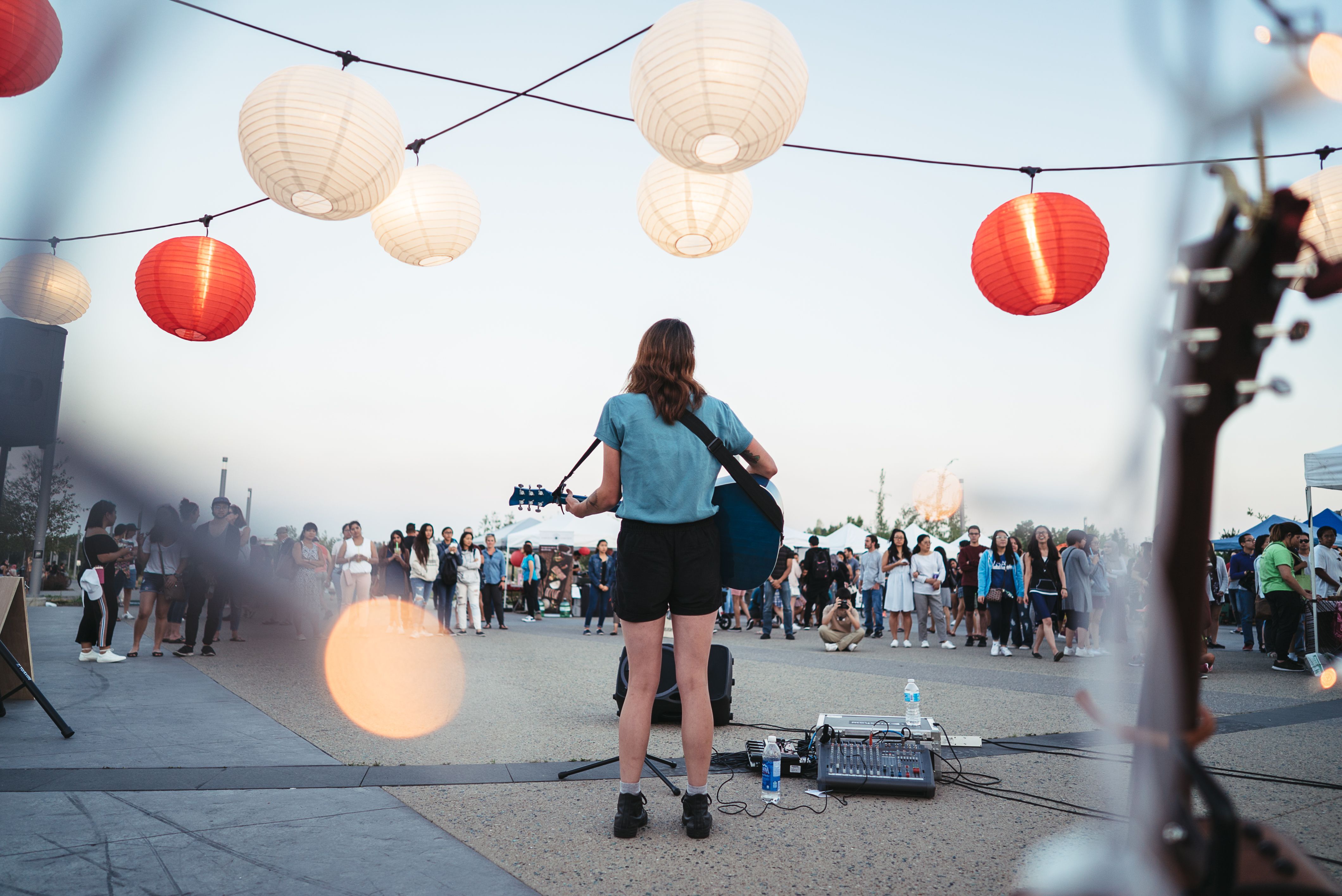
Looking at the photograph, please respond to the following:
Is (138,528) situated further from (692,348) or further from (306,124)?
(692,348)

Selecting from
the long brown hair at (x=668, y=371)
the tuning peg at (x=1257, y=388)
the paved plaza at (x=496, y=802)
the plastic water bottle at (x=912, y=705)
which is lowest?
the paved plaza at (x=496, y=802)

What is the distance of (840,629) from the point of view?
11023 millimetres

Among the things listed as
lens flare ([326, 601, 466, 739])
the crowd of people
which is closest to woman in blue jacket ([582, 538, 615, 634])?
the crowd of people

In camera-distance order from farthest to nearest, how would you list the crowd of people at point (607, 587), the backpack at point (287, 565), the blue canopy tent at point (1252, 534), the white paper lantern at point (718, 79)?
the blue canopy tent at point (1252, 534) < the backpack at point (287, 565) < the crowd of people at point (607, 587) < the white paper lantern at point (718, 79)

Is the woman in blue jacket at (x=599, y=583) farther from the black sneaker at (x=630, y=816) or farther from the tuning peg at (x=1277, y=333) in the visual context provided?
the tuning peg at (x=1277, y=333)

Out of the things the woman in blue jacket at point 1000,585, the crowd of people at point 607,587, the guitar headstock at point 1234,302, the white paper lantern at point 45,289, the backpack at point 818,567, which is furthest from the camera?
the backpack at point 818,567

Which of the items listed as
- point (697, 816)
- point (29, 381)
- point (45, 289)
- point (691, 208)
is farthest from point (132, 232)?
point (697, 816)

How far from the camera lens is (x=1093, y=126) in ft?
4.94

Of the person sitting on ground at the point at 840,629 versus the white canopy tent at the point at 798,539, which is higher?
the white canopy tent at the point at 798,539

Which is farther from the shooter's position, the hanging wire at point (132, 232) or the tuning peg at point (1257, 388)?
the hanging wire at point (132, 232)

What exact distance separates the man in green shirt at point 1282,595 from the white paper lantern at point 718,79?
Result: 8.60 m

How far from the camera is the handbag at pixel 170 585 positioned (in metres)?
8.35

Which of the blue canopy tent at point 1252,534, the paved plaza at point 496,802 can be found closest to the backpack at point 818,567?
the paved plaza at point 496,802

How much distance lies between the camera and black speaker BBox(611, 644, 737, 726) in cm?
473
